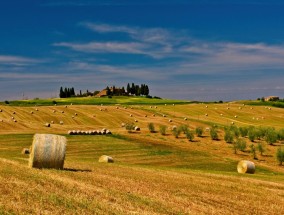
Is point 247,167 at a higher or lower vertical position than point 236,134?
lower

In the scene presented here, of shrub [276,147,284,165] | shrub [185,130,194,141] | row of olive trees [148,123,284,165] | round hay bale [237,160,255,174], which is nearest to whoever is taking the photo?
round hay bale [237,160,255,174]

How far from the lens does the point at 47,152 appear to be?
22.8 m

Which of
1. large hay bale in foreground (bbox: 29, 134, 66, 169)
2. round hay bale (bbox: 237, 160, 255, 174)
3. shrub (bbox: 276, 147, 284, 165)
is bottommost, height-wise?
shrub (bbox: 276, 147, 284, 165)

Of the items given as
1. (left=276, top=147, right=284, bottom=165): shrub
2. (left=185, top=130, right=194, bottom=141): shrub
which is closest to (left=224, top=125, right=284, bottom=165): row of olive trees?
(left=185, top=130, right=194, bottom=141): shrub

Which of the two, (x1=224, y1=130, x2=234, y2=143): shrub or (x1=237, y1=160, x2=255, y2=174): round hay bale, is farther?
(x1=224, y1=130, x2=234, y2=143): shrub

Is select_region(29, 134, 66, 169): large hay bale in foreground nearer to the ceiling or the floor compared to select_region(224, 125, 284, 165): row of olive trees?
nearer to the ceiling

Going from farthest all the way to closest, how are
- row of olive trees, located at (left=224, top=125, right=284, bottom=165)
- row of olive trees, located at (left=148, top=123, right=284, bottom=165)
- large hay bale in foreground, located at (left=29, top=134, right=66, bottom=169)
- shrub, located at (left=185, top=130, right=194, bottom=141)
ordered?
1. row of olive trees, located at (left=148, top=123, right=284, bottom=165)
2. row of olive trees, located at (left=224, top=125, right=284, bottom=165)
3. shrub, located at (left=185, top=130, right=194, bottom=141)
4. large hay bale in foreground, located at (left=29, top=134, right=66, bottom=169)

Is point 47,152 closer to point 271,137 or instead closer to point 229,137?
point 229,137

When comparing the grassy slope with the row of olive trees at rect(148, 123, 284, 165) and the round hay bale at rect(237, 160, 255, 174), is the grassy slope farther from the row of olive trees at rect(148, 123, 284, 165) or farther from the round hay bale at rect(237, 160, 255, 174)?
the row of olive trees at rect(148, 123, 284, 165)

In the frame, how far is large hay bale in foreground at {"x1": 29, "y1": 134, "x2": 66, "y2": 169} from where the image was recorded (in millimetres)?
22594

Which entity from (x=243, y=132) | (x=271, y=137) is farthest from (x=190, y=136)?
(x=271, y=137)

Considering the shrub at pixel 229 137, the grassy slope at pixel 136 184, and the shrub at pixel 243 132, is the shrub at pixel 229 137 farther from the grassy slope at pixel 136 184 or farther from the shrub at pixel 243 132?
the grassy slope at pixel 136 184

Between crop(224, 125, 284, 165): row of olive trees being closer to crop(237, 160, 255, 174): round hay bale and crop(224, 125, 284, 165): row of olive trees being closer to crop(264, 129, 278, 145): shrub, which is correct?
crop(264, 129, 278, 145): shrub

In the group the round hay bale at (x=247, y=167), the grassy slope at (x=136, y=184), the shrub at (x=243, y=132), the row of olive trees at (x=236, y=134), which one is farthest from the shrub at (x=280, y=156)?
the shrub at (x=243, y=132)
